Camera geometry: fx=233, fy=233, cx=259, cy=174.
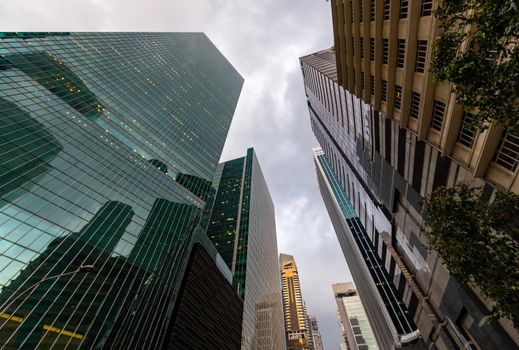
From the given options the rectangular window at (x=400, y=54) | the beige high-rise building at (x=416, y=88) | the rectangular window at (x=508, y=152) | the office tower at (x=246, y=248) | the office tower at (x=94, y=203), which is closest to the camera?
the rectangular window at (x=508, y=152)

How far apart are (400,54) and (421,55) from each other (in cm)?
285

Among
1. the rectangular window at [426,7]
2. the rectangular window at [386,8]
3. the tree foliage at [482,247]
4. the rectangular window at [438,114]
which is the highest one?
the rectangular window at [386,8]

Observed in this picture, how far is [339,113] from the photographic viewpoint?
158ft

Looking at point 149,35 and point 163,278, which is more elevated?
point 149,35

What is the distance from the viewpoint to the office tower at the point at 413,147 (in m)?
15.5

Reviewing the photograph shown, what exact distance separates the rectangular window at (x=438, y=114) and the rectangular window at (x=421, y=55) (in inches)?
112

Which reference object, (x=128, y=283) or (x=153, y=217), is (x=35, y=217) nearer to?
(x=128, y=283)

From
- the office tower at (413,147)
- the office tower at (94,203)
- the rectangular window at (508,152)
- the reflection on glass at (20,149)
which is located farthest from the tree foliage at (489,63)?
the reflection on glass at (20,149)

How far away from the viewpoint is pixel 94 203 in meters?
32.9

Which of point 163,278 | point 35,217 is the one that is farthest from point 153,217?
point 35,217

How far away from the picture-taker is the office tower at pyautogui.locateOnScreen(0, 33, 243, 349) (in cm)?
2338

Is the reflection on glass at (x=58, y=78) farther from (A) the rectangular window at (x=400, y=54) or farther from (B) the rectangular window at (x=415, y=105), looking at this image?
(B) the rectangular window at (x=415, y=105)

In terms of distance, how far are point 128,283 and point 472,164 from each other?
3966 centimetres

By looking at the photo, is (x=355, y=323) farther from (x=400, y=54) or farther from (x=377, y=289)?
(x=400, y=54)
